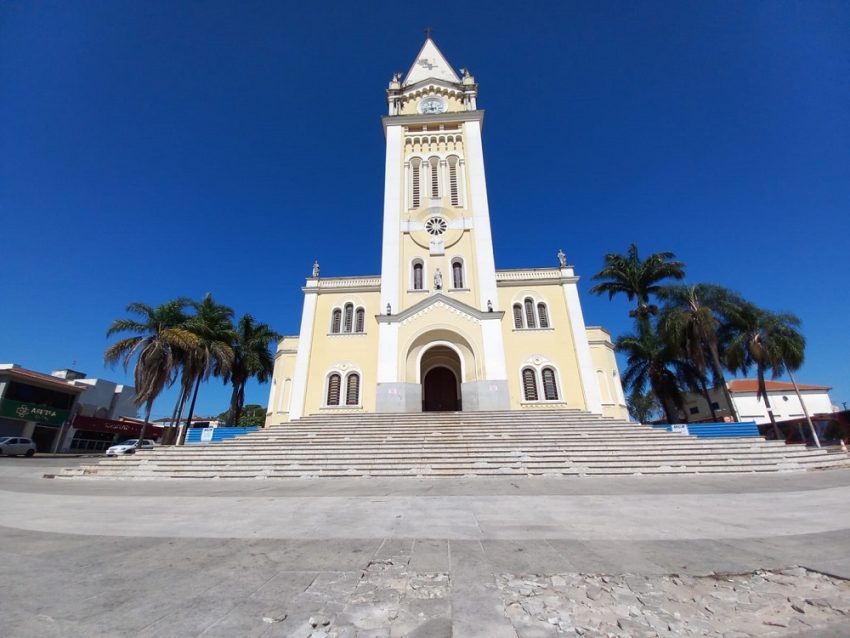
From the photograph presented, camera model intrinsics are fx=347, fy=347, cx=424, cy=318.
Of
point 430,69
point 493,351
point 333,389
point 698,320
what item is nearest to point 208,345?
point 333,389

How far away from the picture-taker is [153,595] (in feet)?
9.19

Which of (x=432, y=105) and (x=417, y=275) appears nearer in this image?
(x=417, y=275)

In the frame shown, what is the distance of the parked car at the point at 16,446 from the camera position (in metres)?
22.9

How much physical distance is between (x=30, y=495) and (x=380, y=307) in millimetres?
16806

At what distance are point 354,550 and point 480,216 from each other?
23.3 metres

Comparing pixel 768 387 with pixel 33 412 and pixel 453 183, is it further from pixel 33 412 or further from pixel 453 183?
pixel 33 412

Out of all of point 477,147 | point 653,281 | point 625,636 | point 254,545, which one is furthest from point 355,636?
point 653,281

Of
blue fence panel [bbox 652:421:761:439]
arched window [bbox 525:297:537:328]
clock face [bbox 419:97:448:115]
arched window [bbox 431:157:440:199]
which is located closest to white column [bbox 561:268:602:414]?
arched window [bbox 525:297:537:328]

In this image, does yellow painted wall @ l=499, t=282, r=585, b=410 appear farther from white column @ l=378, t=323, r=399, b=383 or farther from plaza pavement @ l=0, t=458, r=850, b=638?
plaza pavement @ l=0, t=458, r=850, b=638

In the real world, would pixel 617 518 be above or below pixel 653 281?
below

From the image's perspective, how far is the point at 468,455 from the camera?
1197cm

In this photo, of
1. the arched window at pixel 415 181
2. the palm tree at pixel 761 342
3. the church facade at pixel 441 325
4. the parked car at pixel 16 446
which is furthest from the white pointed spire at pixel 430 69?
the parked car at pixel 16 446

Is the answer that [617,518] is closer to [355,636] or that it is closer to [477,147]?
[355,636]

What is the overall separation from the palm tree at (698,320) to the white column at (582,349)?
6.82 m
